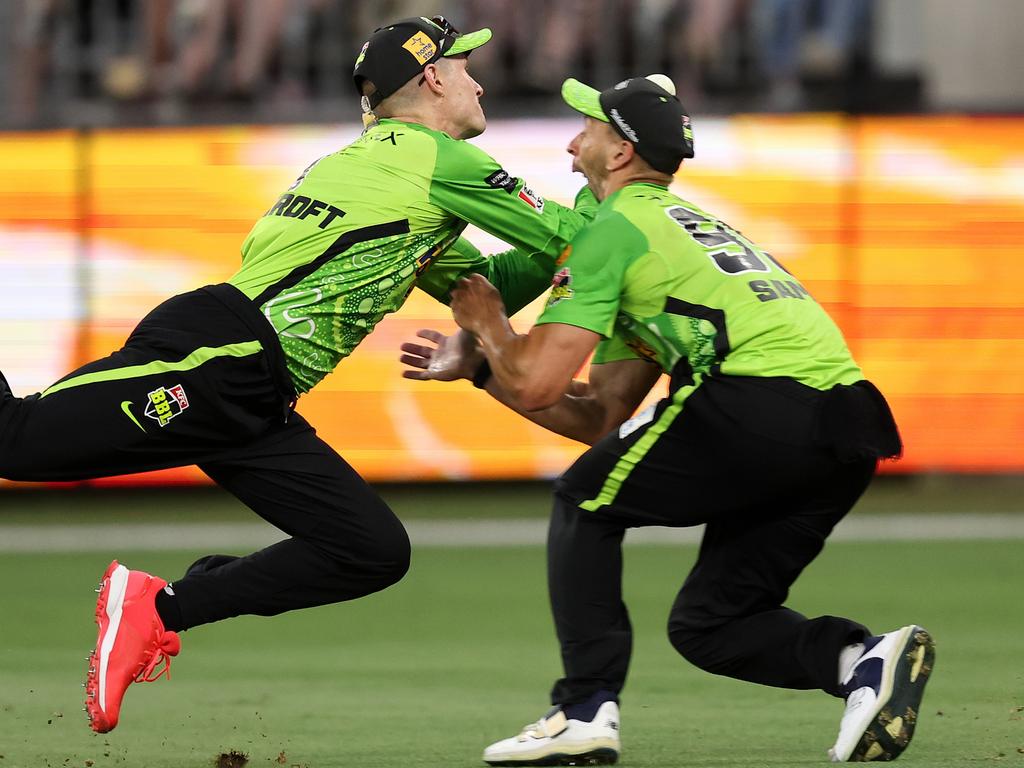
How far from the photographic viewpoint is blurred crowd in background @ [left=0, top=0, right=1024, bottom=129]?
11836 mm

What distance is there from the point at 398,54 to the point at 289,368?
39.2 inches

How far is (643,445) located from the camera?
4965mm

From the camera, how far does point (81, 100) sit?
39.8 ft

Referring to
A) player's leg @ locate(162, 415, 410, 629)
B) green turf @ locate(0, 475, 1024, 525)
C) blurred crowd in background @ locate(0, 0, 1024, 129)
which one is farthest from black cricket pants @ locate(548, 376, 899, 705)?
blurred crowd in background @ locate(0, 0, 1024, 129)

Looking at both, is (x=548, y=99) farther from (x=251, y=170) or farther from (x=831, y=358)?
(x=831, y=358)

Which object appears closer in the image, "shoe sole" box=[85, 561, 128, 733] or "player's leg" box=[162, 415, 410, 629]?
"shoe sole" box=[85, 561, 128, 733]

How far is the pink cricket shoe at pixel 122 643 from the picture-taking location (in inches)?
194

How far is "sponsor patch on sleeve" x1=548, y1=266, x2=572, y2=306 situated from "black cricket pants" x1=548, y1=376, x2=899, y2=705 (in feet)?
1.34

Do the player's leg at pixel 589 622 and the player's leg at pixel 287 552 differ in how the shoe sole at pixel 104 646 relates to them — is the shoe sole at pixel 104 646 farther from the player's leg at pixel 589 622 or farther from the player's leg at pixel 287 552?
the player's leg at pixel 589 622

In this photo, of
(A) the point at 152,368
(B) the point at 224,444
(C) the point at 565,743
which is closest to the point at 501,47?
(B) the point at 224,444

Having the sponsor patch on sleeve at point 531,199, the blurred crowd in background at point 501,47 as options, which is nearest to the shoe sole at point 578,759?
the sponsor patch on sleeve at point 531,199

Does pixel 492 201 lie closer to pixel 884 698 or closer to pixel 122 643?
pixel 122 643

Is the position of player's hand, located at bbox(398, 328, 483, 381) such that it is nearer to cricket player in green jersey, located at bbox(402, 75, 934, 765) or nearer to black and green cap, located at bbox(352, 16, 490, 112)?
cricket player in green jersey, located at bbox(402, 75, 934, 765)

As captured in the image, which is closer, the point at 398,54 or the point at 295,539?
the point at 295,539
